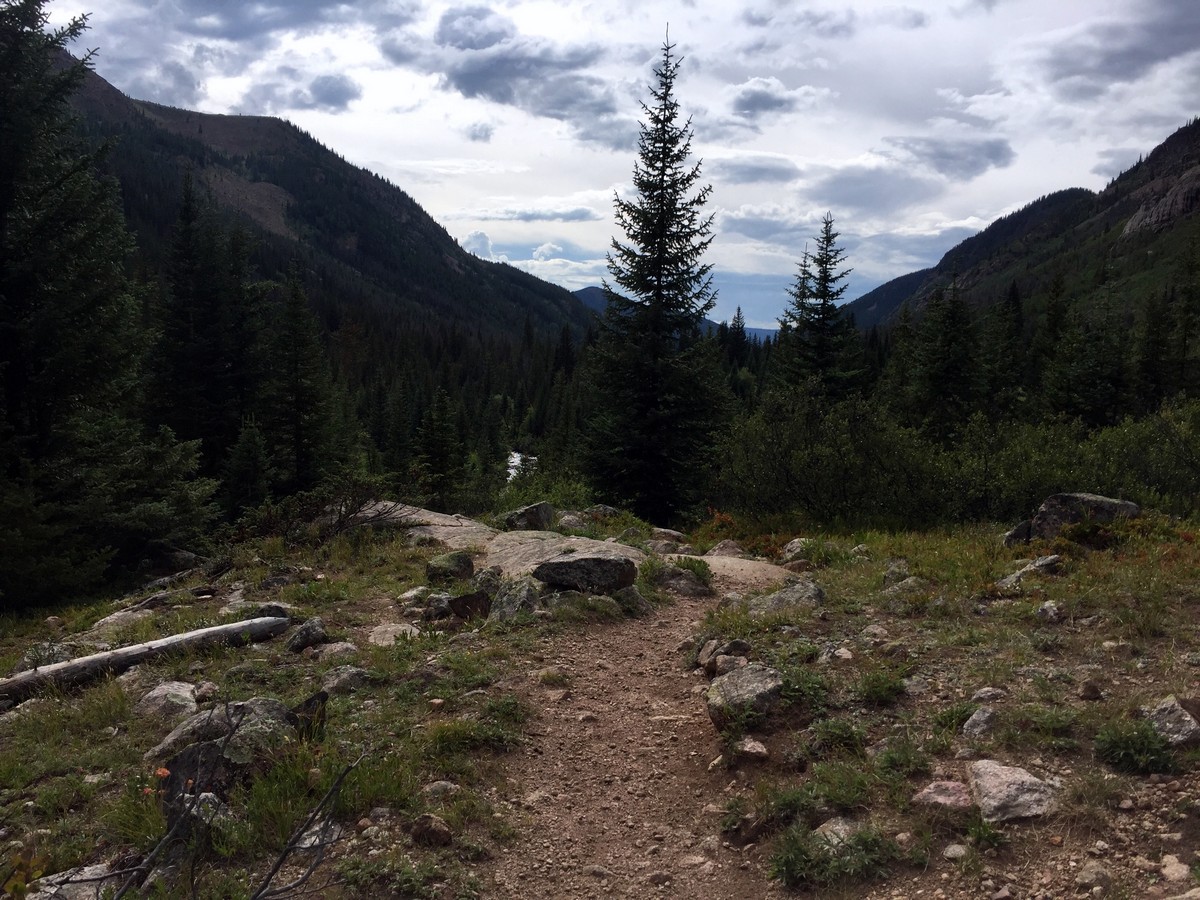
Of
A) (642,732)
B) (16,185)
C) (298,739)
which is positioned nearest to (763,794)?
(642,732)

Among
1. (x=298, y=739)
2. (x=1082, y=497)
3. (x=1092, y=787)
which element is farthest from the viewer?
(x=1082, y=497)

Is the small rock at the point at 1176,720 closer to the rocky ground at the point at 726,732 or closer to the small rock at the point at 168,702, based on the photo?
the rocky ground at the point at 726,732

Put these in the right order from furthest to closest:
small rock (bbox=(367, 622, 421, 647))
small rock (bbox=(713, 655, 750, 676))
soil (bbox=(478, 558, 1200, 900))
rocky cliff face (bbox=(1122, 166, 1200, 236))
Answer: rocky cliff face (bbox=(1122, 166, 1200, 236)) → small rock (bbox=(367, 622, 421, 647)) → small rock (bbox=(713, 655, 750, 676)) → soil (bbox=(478, 558, 1200, 900))

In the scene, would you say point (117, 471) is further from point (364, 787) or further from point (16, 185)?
point (364, 787)

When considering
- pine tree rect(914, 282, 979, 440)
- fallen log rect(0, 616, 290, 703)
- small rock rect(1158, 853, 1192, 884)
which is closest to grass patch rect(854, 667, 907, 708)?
small rock rect(1158, 853, 1192, 884)

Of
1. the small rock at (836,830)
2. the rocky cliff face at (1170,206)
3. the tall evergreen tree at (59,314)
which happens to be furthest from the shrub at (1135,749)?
the rocky cliff face at (1170,206)

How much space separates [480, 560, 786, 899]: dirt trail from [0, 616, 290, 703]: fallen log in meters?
3.13

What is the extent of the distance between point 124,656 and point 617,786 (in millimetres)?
5279

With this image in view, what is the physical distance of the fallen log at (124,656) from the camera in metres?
6.70

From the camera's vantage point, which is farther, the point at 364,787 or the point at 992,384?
the point at 992,384

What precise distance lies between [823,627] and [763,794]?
2795mm

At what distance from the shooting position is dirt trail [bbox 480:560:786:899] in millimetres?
4184

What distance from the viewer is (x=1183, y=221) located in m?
148

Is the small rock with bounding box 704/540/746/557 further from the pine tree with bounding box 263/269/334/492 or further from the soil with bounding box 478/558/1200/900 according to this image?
the pine tree with bounding box 263/269/334/492
